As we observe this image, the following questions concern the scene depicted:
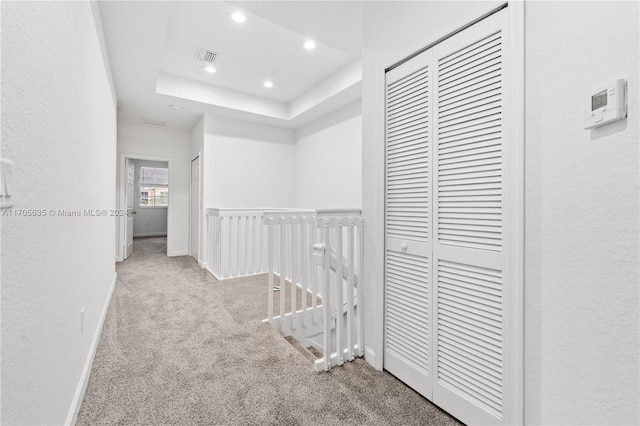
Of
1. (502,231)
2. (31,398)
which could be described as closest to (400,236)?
(502,231)

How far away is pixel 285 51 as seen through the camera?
3291 mm

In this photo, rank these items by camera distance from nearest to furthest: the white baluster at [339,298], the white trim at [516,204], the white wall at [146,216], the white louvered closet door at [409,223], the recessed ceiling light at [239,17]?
the white trim at [516,204], the white louvered closet door at [409,223], the white baluster at [339,298], the recessed ceiling light at [239,17], the white wall at [146,216]

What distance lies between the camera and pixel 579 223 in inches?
39.8

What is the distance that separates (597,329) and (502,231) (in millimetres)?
435

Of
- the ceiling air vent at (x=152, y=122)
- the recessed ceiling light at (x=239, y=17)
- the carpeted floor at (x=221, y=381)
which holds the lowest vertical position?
the carpeted floor at (x=221, y=381)

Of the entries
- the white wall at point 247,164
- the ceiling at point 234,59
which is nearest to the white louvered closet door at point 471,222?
the ceiling at point 234,59

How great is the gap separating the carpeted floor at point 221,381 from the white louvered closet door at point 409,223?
0.64 feet

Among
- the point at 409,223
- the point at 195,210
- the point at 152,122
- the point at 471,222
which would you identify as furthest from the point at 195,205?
the point at 471,222

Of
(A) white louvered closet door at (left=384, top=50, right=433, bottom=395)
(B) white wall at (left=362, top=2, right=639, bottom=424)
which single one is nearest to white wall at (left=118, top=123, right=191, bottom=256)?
(A) white louvered closet door at (left=384, top=50, right=433, bottom=395)

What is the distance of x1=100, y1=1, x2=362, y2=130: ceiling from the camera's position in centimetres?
225

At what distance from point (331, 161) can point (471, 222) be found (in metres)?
3.32

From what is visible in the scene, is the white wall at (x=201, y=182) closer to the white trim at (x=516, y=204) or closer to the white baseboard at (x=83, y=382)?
the white baseboard at (x=83, y=382)

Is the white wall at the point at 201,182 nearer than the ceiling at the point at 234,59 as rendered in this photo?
No

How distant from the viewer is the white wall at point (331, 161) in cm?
404
